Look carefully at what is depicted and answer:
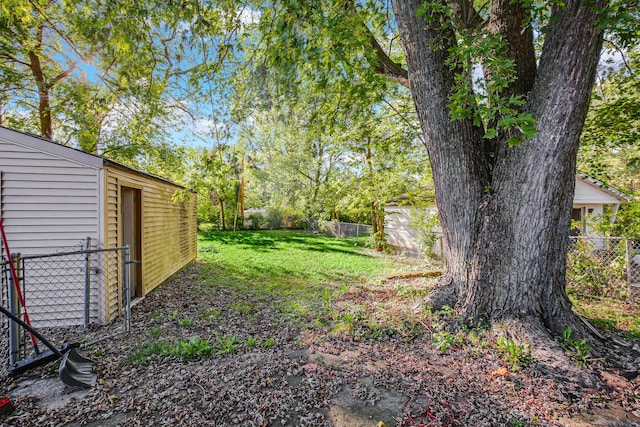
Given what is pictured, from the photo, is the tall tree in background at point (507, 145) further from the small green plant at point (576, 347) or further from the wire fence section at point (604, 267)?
the wire fence section at point (604, 267)

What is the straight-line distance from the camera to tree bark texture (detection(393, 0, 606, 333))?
293cm

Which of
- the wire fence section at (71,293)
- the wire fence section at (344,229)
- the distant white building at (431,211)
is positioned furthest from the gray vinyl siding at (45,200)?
the wire fence section at (344,229)

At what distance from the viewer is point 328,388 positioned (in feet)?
8.51

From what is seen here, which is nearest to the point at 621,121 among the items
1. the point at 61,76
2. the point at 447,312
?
the point at 447,312

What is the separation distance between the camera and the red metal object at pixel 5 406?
7.58ft

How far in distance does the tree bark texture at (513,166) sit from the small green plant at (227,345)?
9.33 ft

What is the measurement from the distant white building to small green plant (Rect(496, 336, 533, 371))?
24.5ft

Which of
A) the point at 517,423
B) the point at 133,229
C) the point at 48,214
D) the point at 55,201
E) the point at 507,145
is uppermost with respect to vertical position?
the point at 507,145

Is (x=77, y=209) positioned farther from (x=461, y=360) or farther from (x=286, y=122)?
(x=461, y=360)

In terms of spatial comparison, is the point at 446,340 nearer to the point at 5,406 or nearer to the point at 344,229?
the point at 5,406

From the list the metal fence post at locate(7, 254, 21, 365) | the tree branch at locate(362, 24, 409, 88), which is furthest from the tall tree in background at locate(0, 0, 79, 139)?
the tree branch at locate(362, 24, 409, 88)

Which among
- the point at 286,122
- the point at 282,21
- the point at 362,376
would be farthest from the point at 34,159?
the point at 362,376

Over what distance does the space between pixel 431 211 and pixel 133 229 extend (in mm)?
9400

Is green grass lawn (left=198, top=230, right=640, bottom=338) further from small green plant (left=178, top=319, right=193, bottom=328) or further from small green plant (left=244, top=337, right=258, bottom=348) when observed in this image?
small green plant (left=244, top=337, right=258, bottom=348)
